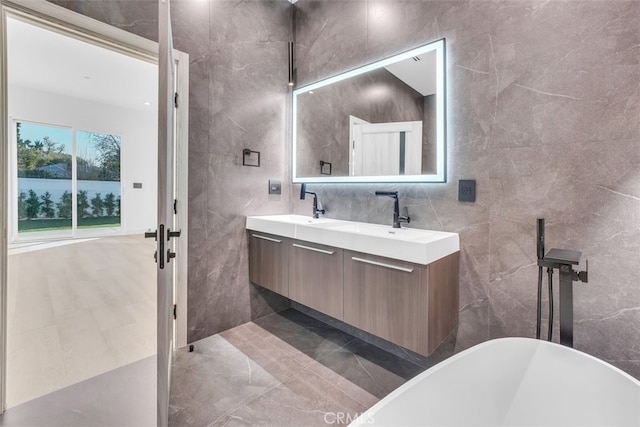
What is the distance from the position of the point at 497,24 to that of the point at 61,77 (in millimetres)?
6282

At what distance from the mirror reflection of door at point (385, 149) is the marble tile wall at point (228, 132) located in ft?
2.54

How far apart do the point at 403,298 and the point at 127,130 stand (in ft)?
24.7

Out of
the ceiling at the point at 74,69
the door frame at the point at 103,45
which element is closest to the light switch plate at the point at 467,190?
the door frame at the point at 103,45

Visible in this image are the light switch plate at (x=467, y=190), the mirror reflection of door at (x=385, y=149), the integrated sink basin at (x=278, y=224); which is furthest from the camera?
the integrated sink basin at (x=278, y=224)

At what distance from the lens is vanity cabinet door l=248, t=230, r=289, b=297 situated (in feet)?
7.42

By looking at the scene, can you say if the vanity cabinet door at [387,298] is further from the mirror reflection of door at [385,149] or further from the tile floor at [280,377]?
the mirror reflection of door at [385,149]

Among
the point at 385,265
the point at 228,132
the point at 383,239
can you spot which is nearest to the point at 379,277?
the point at 385,265

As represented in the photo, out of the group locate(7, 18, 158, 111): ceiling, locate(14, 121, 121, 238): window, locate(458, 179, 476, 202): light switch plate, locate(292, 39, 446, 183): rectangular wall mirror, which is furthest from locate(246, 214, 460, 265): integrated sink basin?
locate(14, 121, 121, 238): window

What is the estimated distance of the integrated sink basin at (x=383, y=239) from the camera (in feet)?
4.88

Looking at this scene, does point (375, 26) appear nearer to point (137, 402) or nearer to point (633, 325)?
point (633, 325)

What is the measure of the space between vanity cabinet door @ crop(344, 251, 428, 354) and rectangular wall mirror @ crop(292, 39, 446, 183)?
70 centimetres

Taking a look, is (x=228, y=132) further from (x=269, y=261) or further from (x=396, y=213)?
(x=396, y=213)

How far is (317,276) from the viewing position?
2008 mm

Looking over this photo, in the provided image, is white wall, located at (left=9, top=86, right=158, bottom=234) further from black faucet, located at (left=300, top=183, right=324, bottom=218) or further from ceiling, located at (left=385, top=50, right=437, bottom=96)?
ceiling, located at (left=385, top=50, right=437, bottom=96)
